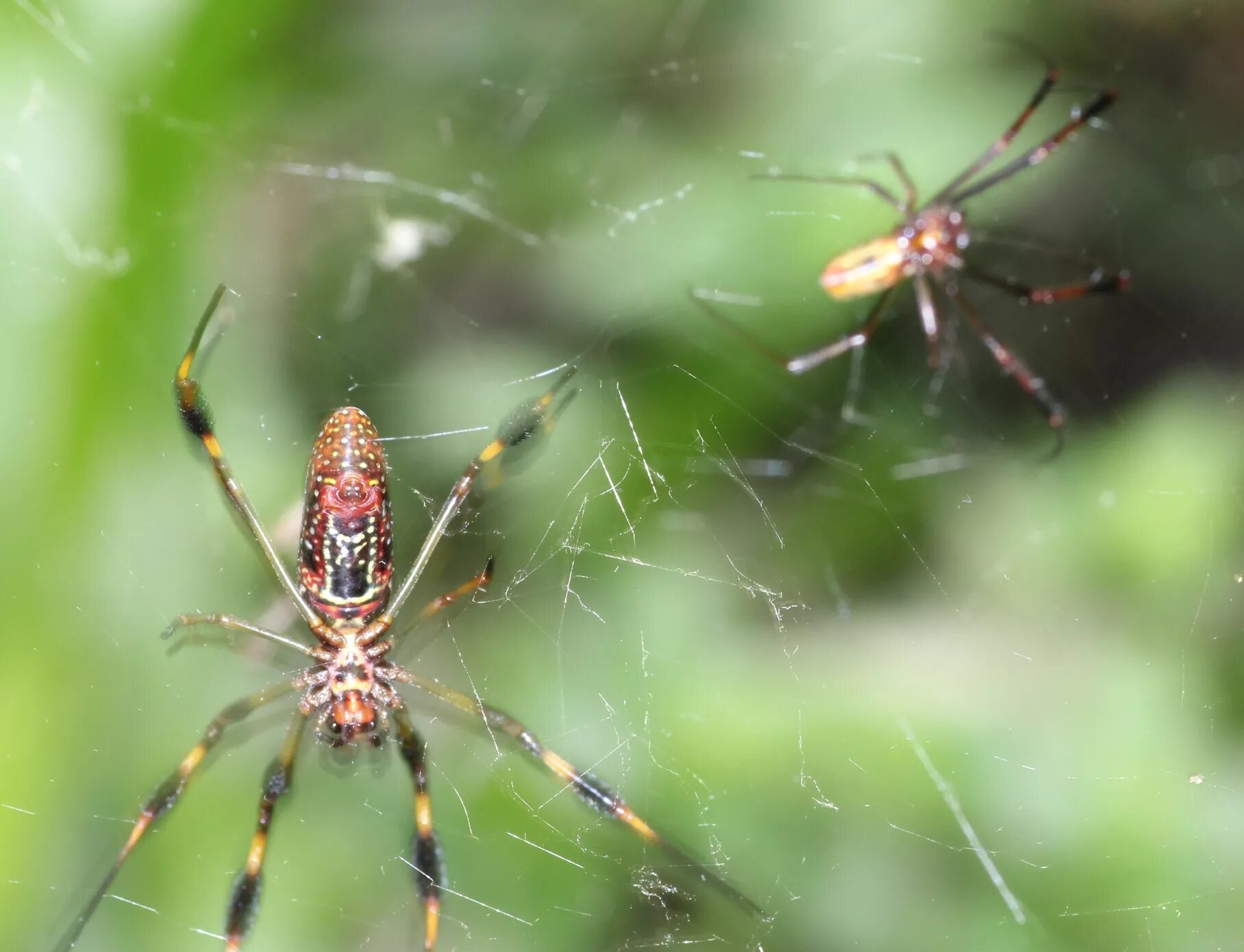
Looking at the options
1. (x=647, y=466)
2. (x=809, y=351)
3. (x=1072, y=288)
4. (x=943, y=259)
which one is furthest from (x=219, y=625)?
(x=1072, y=288)

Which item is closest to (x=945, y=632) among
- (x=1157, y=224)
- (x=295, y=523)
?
(x=1157, y=224)

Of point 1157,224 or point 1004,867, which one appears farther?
point 1157,224

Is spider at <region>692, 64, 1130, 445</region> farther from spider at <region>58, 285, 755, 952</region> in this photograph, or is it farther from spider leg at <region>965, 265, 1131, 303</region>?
spider at <region>58, 285, 755, 952</region>

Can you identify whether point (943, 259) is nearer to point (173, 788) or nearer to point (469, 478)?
point (469, 478)

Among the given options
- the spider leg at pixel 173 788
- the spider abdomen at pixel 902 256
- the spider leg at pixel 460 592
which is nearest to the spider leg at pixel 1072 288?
the spider abdomen at pixel 902 256

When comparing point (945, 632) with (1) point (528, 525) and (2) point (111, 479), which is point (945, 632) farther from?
(2) point (111, 479)

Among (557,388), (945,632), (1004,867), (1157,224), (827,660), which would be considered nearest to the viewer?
(1004,867)

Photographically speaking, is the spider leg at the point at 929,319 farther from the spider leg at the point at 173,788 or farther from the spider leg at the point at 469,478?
the spider leg at the point at 173,788

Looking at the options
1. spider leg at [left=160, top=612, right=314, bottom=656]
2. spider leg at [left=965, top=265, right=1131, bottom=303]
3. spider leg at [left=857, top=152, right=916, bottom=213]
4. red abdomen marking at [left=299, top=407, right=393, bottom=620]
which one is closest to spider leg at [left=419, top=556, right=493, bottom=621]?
red abdomen marking at [left=299, top=407, right=393, bottom=620]
